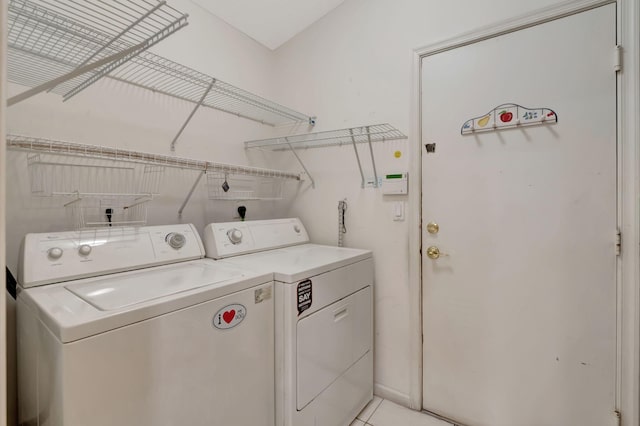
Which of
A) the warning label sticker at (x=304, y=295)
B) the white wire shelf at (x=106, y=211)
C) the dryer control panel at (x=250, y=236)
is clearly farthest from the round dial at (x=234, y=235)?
the warning label sticker at (x=304, y=295)

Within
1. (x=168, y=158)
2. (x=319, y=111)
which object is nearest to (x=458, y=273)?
(x=319, y=111)

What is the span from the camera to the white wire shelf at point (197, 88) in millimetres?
1519

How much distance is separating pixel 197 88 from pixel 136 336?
1.44m

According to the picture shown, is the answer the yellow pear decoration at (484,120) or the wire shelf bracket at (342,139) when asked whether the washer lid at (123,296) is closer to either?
the wire shelf bracket at (342,139)

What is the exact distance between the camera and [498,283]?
1.64 m

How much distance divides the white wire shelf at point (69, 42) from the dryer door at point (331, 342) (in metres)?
1.29

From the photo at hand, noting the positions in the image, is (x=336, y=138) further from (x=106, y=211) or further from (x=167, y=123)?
(x=106, y=211)

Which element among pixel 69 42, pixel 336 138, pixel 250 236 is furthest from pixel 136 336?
pixel 336 138

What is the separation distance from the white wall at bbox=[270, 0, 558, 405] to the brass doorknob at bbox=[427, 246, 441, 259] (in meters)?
0.14

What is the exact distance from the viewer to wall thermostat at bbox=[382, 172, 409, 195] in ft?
6.20

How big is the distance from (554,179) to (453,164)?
48 centimetres

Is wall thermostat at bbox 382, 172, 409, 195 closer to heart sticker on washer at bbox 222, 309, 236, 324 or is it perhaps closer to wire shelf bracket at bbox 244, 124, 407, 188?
wire shelf bracket at bbox 244, 124, 407, 188

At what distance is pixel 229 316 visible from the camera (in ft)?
3.69

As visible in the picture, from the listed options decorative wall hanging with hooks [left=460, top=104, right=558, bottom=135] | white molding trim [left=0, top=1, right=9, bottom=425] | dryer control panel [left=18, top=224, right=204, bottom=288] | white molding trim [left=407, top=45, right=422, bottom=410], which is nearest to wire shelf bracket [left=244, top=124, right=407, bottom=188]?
white molding trim [left=407, top=45, right=422, bottom=410]
